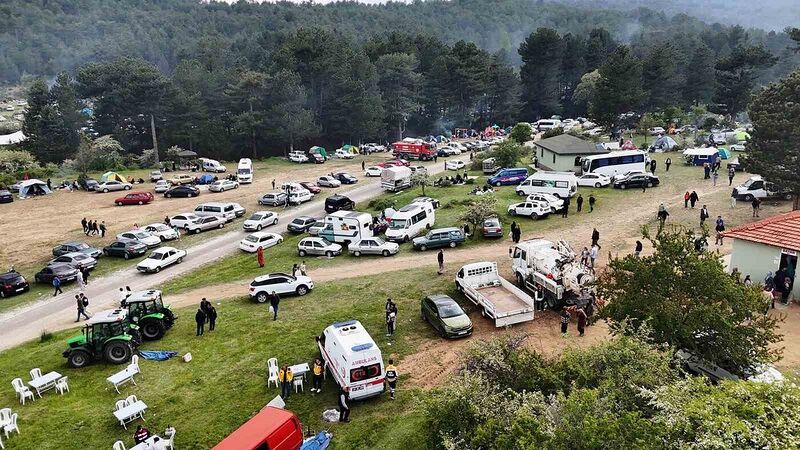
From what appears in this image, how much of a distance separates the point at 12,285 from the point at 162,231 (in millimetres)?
9963

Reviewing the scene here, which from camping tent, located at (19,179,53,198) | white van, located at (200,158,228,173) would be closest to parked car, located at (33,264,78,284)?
camping tent, located at (19,179,53,198)

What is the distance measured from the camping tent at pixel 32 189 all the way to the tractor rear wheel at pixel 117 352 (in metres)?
42.0

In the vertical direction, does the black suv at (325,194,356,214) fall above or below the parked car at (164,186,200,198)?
above

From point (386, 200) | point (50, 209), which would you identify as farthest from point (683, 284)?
point (50, 209)

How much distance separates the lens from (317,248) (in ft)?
115

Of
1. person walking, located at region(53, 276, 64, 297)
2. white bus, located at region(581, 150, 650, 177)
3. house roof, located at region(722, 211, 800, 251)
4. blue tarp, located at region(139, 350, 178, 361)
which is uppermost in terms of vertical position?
house roof, located at region(722, 211, 800, 251)

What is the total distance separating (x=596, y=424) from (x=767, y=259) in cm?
1993

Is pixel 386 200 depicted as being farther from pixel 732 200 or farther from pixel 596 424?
pixel 596 424

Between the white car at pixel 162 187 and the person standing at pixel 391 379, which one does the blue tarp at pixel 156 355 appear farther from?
the white car at pixel 162 187

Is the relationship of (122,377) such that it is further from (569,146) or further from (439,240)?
(569,146)

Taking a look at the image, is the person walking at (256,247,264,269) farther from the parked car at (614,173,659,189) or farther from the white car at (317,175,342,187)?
the parked car at (614,173,659,189)

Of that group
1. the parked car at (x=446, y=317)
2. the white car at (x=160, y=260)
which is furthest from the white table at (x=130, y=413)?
the white car at (x=160, y=260)

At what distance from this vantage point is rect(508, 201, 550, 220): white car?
126 feet

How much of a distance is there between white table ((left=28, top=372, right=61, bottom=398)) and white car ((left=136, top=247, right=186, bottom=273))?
1419 cm
